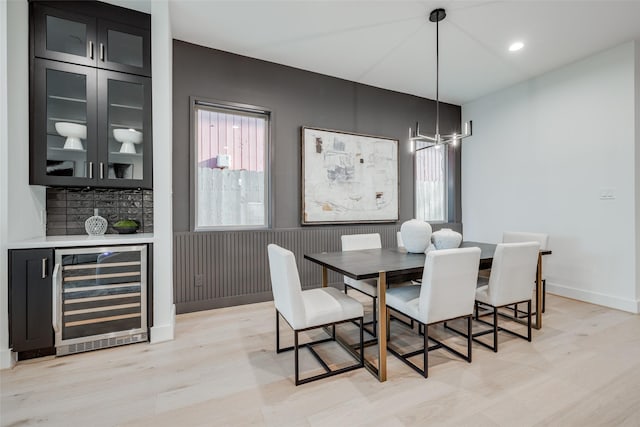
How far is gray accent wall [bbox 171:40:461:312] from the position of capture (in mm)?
3104

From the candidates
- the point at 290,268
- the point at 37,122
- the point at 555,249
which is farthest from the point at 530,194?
the point at 37,122

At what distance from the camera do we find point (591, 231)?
11.3 ft

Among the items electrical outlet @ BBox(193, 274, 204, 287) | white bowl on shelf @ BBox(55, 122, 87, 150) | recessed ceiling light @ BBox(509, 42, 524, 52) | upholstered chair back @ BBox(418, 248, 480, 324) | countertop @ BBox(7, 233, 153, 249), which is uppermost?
recessed ceiling light @ BBox(509, 42, 524, 52)

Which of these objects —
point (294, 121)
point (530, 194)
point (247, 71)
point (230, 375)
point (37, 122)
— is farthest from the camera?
point (530, 194)

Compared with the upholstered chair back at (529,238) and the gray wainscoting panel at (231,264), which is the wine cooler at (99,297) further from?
the upholstered chair back at (529,238)

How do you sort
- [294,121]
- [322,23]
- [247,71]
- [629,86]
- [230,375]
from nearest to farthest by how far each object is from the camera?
[230,375] < [322,23] < [629,86] < [247,71] < [294,121]

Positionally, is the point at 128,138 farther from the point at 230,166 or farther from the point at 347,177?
the point at 347,177

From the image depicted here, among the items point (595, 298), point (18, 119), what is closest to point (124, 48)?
point (18, 119)

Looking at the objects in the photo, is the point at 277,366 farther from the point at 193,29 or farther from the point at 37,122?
the point at 193,29

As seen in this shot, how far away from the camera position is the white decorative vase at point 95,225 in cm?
265

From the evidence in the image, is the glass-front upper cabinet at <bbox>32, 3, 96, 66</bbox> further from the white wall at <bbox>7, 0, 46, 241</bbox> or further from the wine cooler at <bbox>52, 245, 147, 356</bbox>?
the wine cooler at <bbox>52, 245, 147, 356</bbox>

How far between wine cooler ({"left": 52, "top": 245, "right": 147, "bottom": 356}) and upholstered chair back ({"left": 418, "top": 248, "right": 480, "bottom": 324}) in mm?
2209

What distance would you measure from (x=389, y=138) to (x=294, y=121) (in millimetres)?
1482

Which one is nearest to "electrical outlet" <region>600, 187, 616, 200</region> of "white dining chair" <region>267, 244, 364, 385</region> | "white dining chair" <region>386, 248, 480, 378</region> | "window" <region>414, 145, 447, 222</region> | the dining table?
the dining table
